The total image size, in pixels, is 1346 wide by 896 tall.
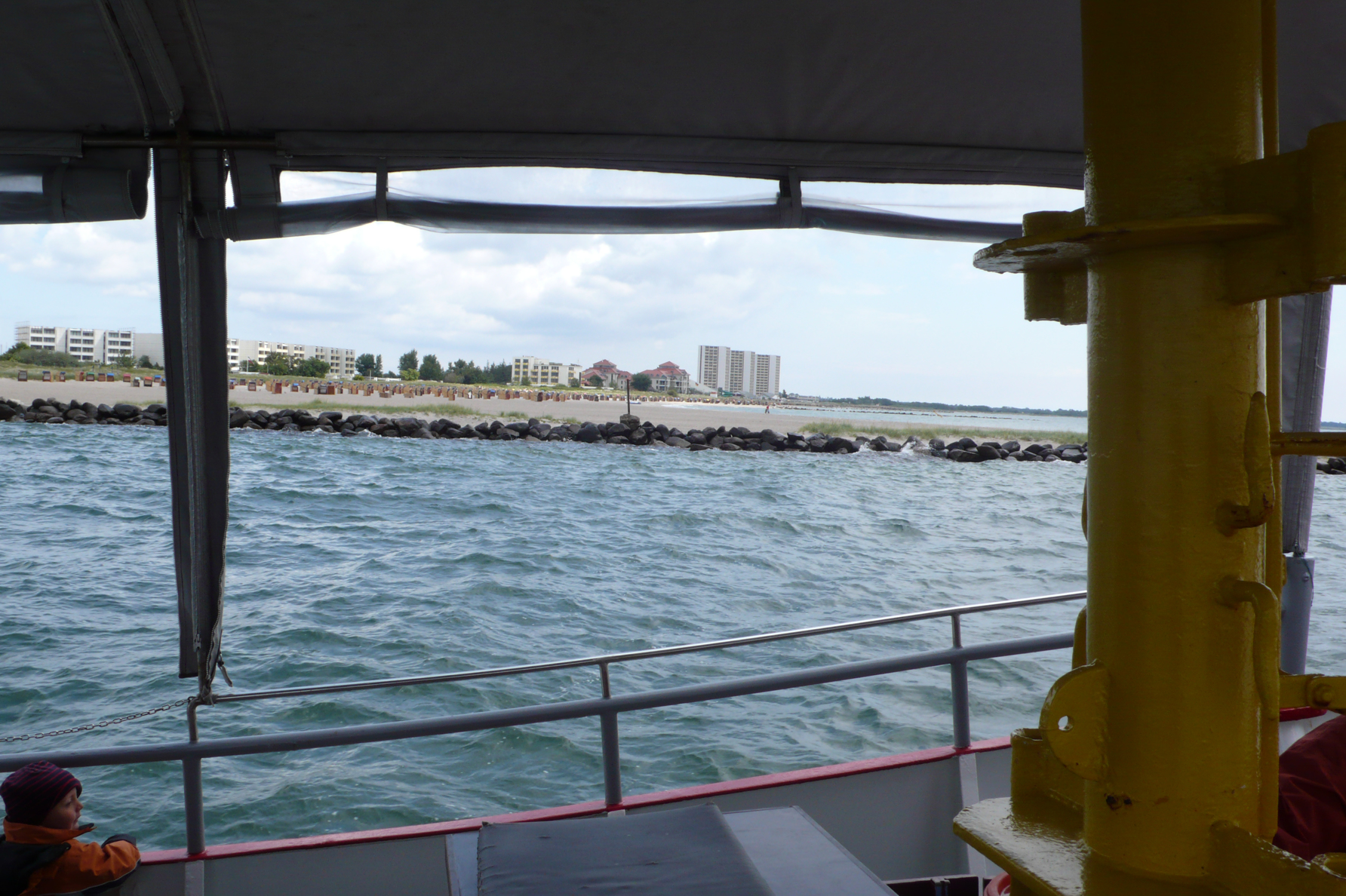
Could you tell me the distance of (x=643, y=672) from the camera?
1026 centimetres

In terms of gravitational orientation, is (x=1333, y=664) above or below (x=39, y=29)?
below

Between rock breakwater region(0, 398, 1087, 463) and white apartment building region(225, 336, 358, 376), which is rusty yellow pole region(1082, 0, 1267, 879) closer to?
rock breakwater region(0, 398, 1087, 463)

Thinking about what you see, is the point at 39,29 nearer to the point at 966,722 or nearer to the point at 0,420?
the point at 966,722

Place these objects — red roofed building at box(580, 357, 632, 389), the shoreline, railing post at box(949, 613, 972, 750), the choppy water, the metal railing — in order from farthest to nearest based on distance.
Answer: red roofed building at box(580, 357, 632, 389) < the shoreline < the choppy water < railing post at box(949, 613, 972, 750) < the metal railing

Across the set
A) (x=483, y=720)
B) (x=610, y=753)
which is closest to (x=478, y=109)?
(x=483, y=720)

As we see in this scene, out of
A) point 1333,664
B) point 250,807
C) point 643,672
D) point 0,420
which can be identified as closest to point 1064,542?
point 1333,664

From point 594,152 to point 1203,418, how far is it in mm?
2178

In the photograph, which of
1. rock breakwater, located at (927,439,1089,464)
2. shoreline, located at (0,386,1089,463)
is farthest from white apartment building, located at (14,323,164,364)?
rock breakwater, located at (927,439,1089,464)

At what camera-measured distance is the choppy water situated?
706 centimetres

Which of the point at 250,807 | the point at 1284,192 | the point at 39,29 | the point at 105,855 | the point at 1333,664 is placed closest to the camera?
the point at 1284,192

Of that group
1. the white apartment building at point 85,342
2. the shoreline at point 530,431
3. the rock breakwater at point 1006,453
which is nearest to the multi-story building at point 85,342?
the white apartment building at point 85,342

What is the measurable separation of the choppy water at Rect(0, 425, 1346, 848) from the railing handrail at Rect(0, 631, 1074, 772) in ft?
14.1

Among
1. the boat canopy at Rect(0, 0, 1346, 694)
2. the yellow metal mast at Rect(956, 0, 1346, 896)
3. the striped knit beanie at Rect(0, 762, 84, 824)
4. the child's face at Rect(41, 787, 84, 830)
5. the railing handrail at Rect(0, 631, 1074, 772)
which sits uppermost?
the boat canopy at Rect(0, 0, 1346, 694)

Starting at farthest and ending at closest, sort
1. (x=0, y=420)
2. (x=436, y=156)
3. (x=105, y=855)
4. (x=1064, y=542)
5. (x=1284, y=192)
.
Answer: (x=0, y=420), (x=1064, y=542), (x=436, y=156), (x=105, y=855), (x=1284, y=192)
